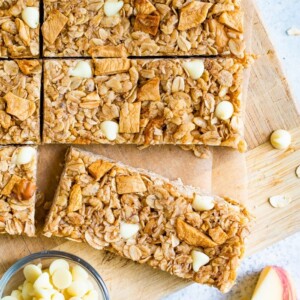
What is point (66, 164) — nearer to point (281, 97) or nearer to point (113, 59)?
point (113, 59)

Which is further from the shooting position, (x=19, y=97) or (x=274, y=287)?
(x=274, y=287)

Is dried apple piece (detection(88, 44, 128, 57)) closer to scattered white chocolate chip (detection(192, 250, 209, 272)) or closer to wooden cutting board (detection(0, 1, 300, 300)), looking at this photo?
wooden cutting board (detection(0, 1, 300, 300))

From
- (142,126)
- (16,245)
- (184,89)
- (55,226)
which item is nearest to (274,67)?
(184,89)

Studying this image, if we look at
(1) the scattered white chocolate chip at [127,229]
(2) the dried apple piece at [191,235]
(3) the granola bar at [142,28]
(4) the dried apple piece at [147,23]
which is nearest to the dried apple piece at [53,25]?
(3) the granola bar at [142,28]

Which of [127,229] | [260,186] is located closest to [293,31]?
[260,186]

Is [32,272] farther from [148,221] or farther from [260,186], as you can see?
[260,186]

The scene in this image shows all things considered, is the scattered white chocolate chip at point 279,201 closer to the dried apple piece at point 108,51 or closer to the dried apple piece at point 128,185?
the dried apple piece at point 128,185

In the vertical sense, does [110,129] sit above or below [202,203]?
above
